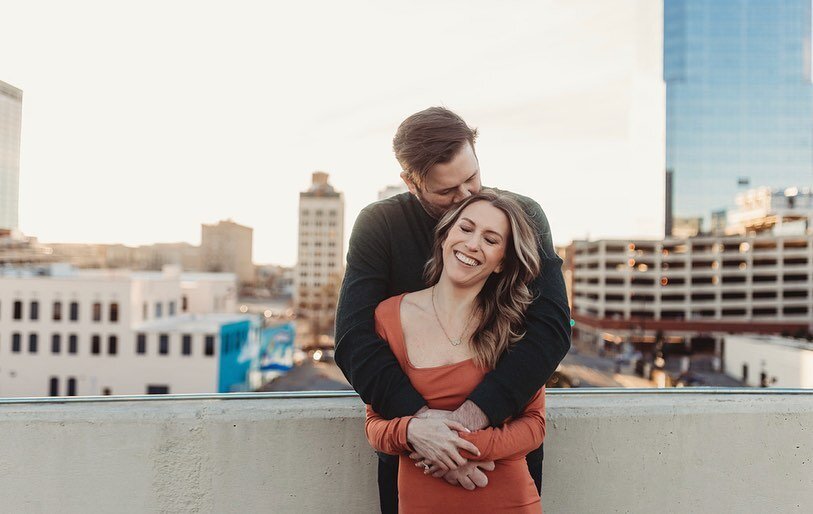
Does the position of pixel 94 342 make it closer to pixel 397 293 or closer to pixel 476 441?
pixel 397 293

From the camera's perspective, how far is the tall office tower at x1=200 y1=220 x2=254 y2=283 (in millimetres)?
87250

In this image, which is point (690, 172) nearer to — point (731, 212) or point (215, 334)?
point (731, 212)

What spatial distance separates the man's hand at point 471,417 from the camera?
1207mm

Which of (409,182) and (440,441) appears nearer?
(440,441)

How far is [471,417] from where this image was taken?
3.97 feet

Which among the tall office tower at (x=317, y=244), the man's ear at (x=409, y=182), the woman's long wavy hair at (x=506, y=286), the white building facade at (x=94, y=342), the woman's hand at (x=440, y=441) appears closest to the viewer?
the woman's hand at (x=440, y=441)

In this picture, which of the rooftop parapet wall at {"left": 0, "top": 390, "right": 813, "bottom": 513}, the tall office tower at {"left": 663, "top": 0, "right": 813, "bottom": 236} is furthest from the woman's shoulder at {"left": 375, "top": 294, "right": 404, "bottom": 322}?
the tall office tower at {"left": 663, "top": 0, "right": 813, "bottom": 236}

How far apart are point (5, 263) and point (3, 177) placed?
84.9 ft

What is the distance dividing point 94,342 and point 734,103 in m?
69.6

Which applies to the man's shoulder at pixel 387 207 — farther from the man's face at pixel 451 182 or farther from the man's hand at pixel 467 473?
the man's hand at pixel 467 473

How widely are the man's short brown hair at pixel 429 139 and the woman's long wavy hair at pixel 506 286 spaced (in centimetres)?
14

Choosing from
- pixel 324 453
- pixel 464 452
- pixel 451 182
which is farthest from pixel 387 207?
pixel 324 453

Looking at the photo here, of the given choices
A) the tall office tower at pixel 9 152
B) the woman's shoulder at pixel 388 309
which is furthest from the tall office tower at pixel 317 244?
the woman's shoulder at pixel 388 309

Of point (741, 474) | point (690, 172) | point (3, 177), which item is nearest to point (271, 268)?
point (690, 172)
